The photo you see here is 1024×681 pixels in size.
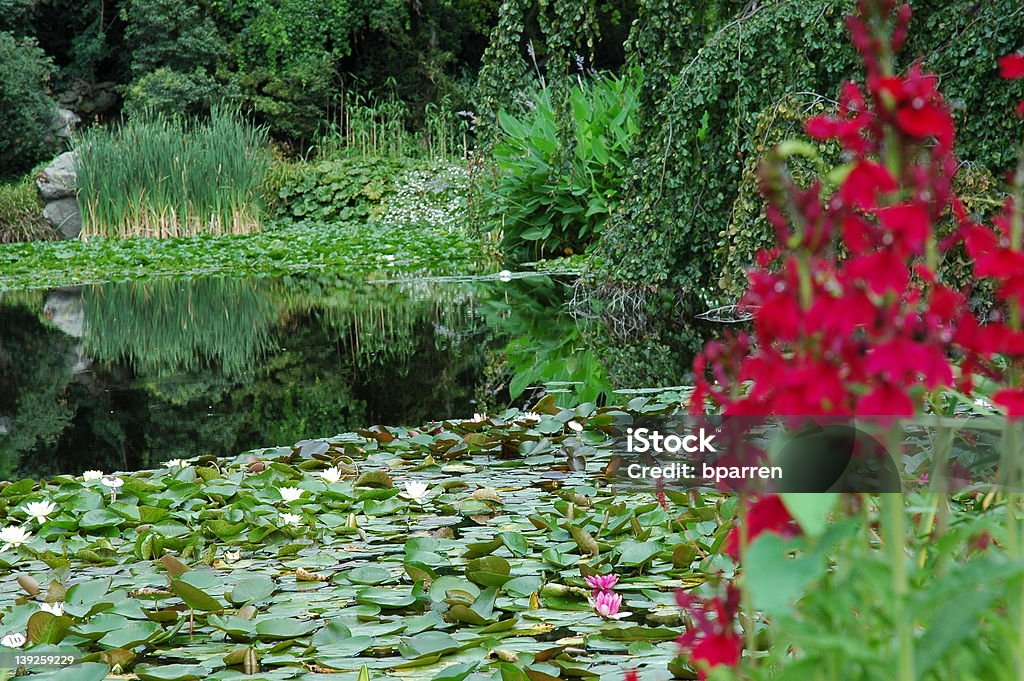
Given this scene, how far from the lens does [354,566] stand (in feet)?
7.04

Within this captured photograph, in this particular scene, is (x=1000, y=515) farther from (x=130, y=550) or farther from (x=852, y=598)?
(x=130, y=550)

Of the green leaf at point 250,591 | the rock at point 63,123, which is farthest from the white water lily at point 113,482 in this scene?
the rock at point 63,123

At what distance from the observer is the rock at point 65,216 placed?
1317 cm

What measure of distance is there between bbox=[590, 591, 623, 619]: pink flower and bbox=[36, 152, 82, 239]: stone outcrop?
41.5 feet

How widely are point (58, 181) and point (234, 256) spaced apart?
3928mm

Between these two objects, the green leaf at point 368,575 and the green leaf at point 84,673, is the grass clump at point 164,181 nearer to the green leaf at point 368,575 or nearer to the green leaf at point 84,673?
the green leaf at point 368,575

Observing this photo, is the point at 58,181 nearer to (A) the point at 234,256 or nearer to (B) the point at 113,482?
(A) the point at 234,256

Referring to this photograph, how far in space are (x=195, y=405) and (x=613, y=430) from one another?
1957 mm

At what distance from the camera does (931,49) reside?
4207 mm

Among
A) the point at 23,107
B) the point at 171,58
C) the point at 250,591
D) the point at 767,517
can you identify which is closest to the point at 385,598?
the point at 250,591

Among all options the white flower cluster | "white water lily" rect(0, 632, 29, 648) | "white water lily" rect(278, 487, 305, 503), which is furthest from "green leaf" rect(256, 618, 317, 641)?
the white flower cluster

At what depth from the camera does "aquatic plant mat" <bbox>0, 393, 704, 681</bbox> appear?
1.67 meters

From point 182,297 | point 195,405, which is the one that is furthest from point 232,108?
point 195,405

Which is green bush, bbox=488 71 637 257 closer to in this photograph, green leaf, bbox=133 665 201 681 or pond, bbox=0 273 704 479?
pond, bbox=0 273 704 479
